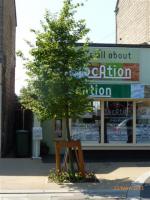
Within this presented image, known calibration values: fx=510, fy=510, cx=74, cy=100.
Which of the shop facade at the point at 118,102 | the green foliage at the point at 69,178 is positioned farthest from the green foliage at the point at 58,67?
the shop facade at the point at 118,102

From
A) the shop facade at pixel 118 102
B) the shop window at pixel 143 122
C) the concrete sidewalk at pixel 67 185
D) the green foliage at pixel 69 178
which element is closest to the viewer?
the concrete sidewalk at pixel 67 185

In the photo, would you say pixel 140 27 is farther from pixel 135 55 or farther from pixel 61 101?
pixel 61 101

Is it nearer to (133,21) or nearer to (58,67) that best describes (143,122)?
(58,67)

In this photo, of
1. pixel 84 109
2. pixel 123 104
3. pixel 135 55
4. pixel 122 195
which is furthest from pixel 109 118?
pixel 122 195

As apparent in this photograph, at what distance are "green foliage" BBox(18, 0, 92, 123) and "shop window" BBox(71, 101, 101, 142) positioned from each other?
5.96 meters

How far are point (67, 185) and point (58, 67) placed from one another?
303 centimetres

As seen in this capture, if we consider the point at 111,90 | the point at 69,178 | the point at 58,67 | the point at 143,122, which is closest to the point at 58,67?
the point at 58,67

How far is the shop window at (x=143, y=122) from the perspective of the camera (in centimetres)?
1962

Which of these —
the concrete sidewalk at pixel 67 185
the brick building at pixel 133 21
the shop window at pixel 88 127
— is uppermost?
the brick building at pixel 133 21

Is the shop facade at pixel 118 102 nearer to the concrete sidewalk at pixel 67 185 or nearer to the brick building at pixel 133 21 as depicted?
the concrete sidewalk at pixel 67 185

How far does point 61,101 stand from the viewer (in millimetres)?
13180

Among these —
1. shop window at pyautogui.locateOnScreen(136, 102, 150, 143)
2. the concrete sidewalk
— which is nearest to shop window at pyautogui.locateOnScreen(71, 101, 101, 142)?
shop window at pyautogui.locateOnScreen(136, 102, 150, 143)

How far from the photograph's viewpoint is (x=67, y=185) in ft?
41.5

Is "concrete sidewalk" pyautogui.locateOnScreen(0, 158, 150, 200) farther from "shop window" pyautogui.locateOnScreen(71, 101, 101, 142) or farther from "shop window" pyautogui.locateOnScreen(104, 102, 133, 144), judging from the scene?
"shop window" pyautogui.locateOnScreen(104, 102, 133, 144)
